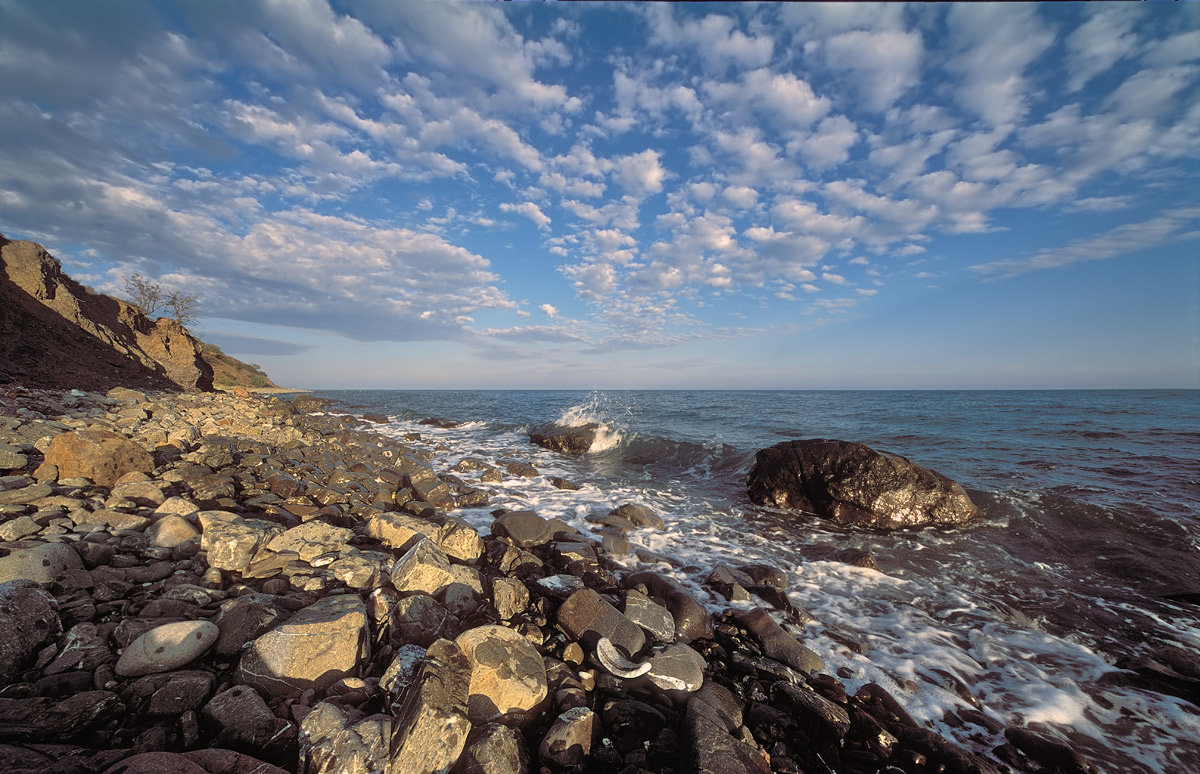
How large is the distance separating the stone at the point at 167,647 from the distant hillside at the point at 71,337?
20.1m

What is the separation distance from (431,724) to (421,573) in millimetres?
1671

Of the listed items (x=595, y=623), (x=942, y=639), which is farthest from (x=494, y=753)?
(x=942, y=639)

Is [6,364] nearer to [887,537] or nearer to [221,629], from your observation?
[221,629]

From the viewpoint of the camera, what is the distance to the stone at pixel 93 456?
488 centimetres

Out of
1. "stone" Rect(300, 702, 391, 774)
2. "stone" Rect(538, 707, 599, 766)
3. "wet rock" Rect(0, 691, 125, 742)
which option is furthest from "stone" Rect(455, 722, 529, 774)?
"wet rock" Rect(0, 691, 125, 742)

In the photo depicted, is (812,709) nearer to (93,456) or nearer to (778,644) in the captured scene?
(778,644)

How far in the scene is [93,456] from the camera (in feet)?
16.4

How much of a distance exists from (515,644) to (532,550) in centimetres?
265

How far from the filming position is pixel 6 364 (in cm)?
1449

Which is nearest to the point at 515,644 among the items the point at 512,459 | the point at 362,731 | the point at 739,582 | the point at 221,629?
the point at 362,731

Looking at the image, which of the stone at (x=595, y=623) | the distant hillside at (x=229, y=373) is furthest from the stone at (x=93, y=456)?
the distant hillside at (x=229, y=373)

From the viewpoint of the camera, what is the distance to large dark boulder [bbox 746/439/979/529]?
760 centimetres

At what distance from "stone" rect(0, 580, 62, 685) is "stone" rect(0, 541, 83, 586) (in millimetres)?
424

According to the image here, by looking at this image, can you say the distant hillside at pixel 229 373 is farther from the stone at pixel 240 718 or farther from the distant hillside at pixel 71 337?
the stone at pixel 240 718
